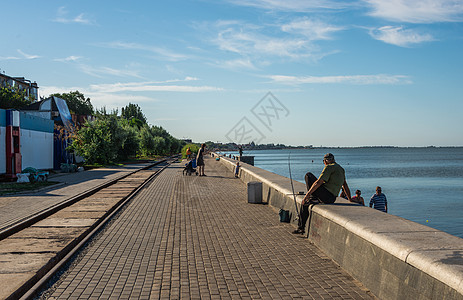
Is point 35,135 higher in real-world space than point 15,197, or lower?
higher

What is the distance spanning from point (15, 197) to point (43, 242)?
28.0 ft

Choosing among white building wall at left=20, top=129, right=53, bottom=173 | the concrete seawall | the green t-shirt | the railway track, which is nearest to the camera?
the concrete seawall

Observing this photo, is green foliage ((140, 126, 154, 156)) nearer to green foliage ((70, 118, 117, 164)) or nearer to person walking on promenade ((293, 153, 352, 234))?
green foliage ((70, 118, 117, 164))

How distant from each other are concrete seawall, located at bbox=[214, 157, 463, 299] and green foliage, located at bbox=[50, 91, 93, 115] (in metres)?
116

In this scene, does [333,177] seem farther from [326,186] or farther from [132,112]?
[132,112]

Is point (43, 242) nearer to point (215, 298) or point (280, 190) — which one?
point (215, 298)

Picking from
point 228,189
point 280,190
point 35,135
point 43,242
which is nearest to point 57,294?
point 43,242

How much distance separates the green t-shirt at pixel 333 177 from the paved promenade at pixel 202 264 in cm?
121

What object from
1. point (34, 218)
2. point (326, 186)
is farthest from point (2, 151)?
point (326, 186)

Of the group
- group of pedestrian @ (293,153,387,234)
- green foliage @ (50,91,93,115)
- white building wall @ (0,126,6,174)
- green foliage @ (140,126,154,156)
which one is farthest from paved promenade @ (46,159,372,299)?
green foliage @ (50,91,93,115)

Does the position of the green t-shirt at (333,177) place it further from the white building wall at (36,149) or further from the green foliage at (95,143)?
the green foliage at (95,143)

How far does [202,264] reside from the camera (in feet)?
20.9

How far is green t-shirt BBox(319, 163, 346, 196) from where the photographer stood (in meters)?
7.85

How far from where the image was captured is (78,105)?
119 meters
